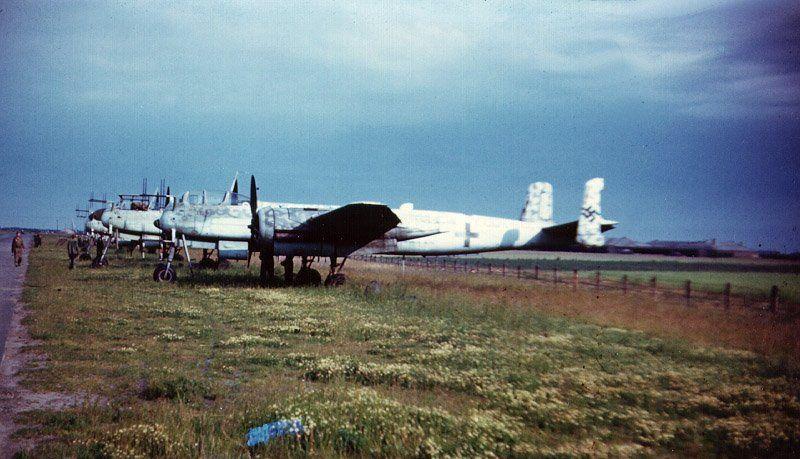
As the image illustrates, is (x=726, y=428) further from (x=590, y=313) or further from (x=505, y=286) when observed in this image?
(x=505, y=286)

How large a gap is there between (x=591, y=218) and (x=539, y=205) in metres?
4.17

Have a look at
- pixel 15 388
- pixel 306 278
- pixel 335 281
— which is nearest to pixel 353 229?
pixel 335 281

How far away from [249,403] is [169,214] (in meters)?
18.9

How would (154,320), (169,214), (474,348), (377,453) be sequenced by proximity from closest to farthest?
1. (377,453)
2. (474,348)
3. (154,320)
4. (169,214)

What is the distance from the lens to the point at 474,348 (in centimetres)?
1054

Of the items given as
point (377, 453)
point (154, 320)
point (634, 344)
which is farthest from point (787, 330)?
point (154, 320)

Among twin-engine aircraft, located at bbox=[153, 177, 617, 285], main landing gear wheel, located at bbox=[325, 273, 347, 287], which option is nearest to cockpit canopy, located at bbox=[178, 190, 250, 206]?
twin-engine aircraft, located at bbox=[153, 177, 617, 285]

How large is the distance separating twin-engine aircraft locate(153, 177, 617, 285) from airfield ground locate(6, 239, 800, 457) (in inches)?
232

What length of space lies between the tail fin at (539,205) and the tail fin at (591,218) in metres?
3.50

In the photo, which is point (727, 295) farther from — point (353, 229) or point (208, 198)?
point (208, 198)

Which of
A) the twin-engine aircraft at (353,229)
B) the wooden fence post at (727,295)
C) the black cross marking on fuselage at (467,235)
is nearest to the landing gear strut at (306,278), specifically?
the twin-engine aircraft at (353,229)

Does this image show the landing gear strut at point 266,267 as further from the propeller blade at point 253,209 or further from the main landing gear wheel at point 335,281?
the main landing gear wheel at point 335,281

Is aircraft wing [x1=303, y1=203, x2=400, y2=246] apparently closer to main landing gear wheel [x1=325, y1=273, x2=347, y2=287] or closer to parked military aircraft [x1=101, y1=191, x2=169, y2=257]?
main landing gear wheel [x1=325, y1=273, x2=347, y2=287]

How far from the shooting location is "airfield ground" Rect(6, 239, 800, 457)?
17.7 feet
